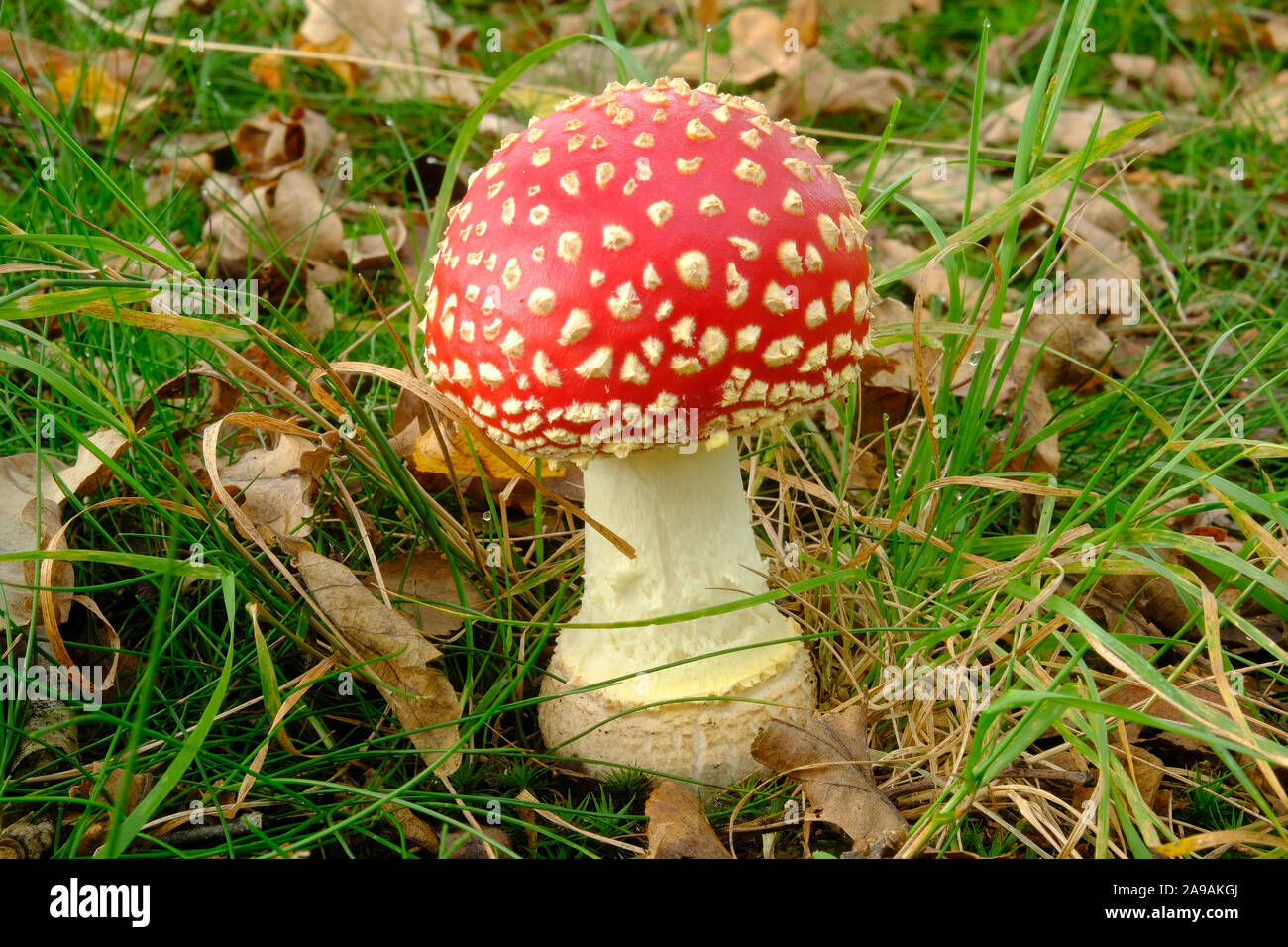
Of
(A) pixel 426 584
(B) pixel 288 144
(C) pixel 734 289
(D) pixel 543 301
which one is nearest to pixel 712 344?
(C) pixel 734 289

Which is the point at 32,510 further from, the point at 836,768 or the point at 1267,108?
the point at 1267,108

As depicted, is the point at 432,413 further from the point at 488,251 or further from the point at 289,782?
the point at 289,782

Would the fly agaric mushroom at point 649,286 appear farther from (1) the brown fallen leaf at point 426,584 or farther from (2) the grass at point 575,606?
(1) the brown fallen leaf at point 426,584

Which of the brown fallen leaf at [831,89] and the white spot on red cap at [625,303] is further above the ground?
the brown fallen leaf at [831,89]

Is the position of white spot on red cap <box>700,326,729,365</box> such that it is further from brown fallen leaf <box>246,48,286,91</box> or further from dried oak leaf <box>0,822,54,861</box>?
brown fallen leaf <box>246,48,286,91</box>

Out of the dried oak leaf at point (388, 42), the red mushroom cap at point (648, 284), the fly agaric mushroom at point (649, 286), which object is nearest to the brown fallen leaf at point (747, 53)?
the dried oak leaf at point (388, 42)

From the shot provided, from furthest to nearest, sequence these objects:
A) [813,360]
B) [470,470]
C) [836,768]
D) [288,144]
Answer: [288,144], [470,470], [836,768], [813,360]
